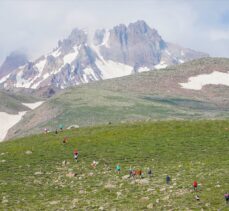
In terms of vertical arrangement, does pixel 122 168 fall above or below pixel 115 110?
below

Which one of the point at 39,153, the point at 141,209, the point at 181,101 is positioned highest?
the point at 181,101

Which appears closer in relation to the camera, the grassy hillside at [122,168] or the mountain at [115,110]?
the grassy hillside at [122,168]

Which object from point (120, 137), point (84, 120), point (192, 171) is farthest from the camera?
point (84, 120)

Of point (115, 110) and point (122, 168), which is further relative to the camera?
point (115, 110)

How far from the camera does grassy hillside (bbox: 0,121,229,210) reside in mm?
39938

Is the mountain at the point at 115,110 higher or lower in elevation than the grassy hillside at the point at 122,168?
higher

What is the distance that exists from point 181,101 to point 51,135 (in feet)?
395

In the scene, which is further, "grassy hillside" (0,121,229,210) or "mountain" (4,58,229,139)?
"mountain" (4,58,229,139)

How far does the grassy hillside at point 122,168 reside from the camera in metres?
39.9

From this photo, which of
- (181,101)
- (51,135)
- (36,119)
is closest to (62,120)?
(36,119)

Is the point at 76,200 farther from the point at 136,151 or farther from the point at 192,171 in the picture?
the point at 136,151

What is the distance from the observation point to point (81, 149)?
62.3 metres

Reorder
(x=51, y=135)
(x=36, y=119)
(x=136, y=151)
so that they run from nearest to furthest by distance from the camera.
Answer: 1. (x=136, y=151)
2. (x=51, y=135)
3. (x=36, y=119)

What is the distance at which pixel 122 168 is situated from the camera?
52.8m
